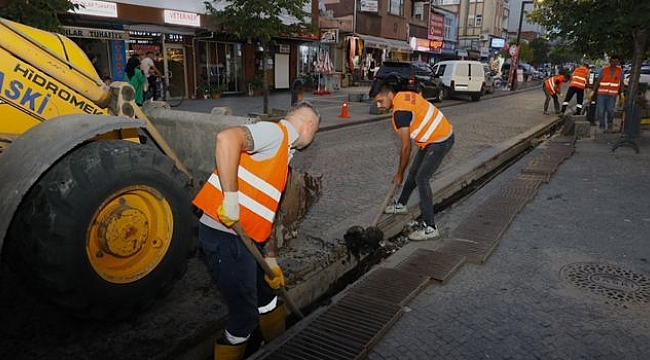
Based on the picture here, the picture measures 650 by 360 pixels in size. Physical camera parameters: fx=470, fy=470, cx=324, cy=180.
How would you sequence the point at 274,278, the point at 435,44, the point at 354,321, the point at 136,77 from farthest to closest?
1. the point at 435,44
2. the point at 136,77
3. the point at 354,321
4. the point at 274,278

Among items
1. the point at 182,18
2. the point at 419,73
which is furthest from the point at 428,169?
the point at 419,73

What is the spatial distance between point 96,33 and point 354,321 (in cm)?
1436

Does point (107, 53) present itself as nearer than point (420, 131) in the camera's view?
No

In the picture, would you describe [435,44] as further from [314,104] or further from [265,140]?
[265,140]

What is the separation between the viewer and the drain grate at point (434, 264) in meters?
3.99

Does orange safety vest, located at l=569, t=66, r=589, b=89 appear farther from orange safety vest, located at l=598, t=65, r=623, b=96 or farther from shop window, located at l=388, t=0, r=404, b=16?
shop window, located at l=388, t=0, r=404, b=16

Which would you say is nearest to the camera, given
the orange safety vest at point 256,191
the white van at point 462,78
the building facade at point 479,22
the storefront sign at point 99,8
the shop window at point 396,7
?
the orange safety vest at point 256,191

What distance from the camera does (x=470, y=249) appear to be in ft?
14.9

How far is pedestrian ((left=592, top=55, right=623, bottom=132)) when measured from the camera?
11.0 metres

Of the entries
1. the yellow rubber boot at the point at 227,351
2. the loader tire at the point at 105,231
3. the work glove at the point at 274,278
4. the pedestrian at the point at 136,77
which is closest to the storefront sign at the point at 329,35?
the pedestrian at the point at 136,77

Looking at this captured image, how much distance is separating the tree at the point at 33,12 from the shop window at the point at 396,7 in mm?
28927

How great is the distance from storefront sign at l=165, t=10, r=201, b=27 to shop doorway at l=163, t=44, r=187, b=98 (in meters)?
1.86

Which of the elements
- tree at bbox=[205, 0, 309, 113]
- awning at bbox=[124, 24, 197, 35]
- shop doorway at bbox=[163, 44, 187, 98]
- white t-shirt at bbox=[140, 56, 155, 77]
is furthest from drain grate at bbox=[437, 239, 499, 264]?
shop doorway at bbox=[163, 44, 187, 98]

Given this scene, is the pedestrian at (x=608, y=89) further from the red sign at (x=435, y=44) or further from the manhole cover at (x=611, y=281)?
the red sign at (x=435, y=44)
